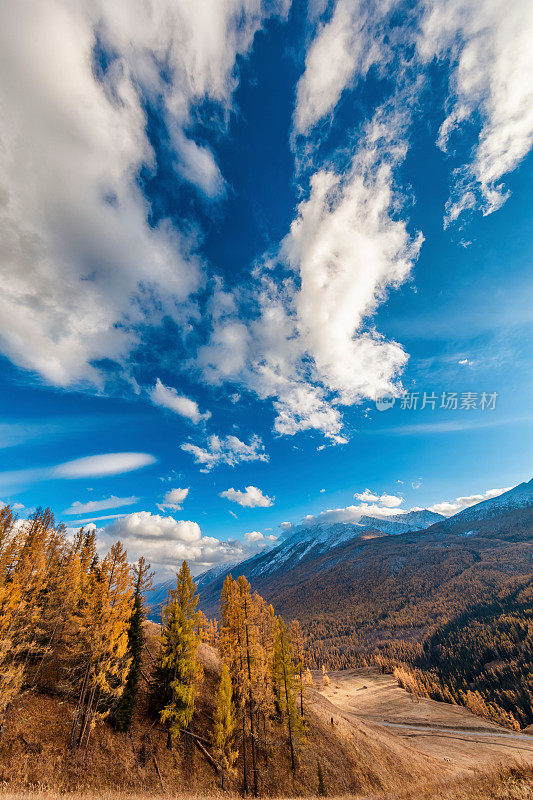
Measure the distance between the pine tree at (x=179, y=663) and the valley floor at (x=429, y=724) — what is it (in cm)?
2454

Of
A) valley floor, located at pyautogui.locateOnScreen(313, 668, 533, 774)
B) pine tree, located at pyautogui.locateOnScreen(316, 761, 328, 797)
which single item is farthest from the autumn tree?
valley floor, located at pyautogui.locateOnScreen(313, 668, 533, 774)

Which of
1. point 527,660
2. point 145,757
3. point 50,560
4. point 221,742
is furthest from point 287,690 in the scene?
point 527,660

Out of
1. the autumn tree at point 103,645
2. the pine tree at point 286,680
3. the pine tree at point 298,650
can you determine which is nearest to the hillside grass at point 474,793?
the autumn tree at point 103,645

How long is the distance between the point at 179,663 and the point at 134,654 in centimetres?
425

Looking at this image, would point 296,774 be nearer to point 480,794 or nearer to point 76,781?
point 76,781

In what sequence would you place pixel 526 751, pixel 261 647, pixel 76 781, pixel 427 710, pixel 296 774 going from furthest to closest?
pixel 427 710
pixel 526 751
pixel 261 647
pixel 296 774
pixel 76 781

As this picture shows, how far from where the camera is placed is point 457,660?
17962 centimetres

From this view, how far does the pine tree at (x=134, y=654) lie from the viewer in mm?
25500

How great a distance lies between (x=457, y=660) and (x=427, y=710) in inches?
4589

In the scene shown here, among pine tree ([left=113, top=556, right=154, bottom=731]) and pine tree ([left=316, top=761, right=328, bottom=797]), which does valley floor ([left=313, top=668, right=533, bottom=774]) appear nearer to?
pine tree ([left=316, top=761, right=328, bottom=797])

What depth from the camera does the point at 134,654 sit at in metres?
→ 27.9

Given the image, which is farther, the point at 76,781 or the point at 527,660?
the point at 527,660

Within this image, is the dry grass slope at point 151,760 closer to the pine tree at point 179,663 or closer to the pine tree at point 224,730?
the pine tree at point 224,730

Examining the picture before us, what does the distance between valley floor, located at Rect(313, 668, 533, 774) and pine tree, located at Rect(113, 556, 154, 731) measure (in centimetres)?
2850
